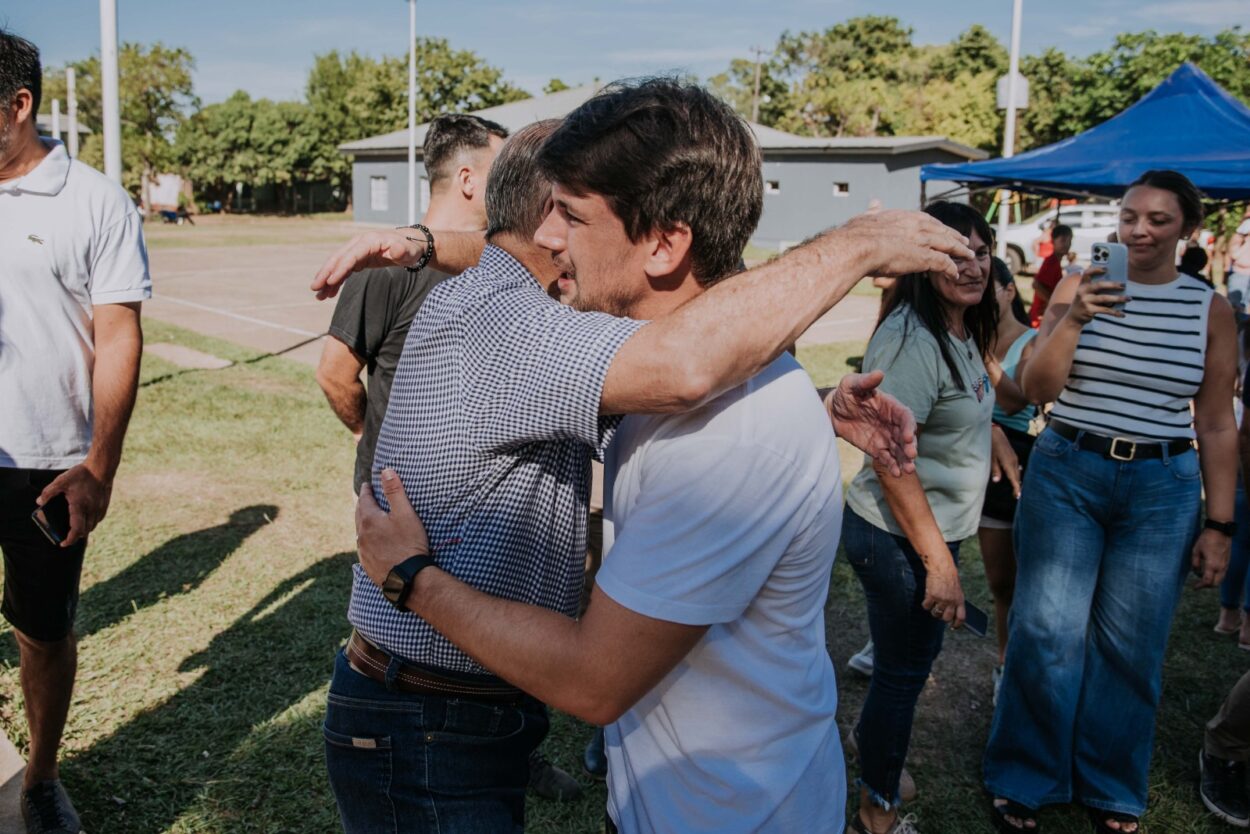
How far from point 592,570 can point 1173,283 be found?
2.36 metres

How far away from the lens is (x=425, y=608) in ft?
4.68

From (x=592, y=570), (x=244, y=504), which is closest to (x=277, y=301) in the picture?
(x=244, y=504)

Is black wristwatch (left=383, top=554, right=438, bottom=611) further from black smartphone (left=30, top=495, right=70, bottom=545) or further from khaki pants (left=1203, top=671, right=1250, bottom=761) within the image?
khaki pants (left=1203, top=671, right=1250, bottom=761)

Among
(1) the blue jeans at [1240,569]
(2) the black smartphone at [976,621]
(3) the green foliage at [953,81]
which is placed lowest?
(1) the blue jeans at [1240,569]

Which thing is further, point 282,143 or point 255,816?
point 282,143

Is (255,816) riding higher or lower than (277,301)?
lower

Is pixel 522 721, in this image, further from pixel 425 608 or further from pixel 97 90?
pixel 97 90

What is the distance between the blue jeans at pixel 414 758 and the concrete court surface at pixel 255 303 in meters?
9.93

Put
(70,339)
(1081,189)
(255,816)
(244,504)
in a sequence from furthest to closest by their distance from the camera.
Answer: (1081,189) → (244,504) → (255,816) → (70,339)

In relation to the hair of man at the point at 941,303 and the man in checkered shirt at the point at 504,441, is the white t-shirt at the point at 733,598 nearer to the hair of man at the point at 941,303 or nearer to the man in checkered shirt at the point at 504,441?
the man in checkered shirt at the point at 504,441

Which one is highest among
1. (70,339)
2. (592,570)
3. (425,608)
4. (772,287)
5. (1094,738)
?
(772,287)

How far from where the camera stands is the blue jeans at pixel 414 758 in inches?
62.0

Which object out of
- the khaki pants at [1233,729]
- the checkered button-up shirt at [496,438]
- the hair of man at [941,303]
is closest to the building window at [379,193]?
the hair of man at [941,303]

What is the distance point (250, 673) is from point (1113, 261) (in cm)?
377
